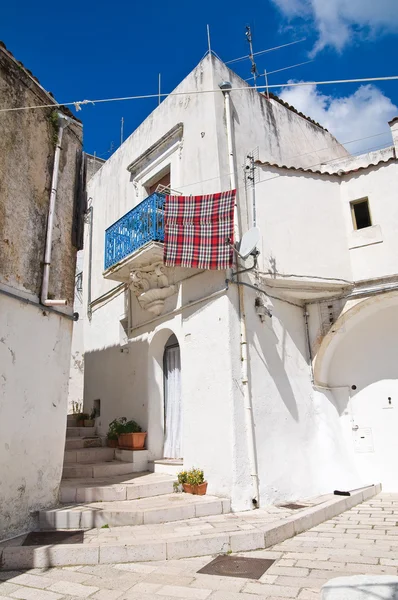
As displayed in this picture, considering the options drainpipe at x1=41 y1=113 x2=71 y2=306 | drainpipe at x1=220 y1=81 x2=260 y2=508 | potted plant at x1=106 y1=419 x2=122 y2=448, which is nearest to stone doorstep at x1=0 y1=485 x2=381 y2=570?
drainpipe at x1=220 y1=81 x2=260 y2=508

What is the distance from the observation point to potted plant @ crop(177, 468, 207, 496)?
7.88 metres

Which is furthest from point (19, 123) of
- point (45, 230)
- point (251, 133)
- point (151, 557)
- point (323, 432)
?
point (323, 432)

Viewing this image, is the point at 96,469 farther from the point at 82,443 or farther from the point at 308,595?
the point at 308,595

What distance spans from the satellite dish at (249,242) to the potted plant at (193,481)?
13.3 ft

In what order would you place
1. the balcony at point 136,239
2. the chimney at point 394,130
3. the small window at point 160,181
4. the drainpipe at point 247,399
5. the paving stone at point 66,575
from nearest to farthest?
the paving stone at point 66,575 < the drainpipe at point 247,399 < the balcony at point 136,239 < the chimney at point 394,130 < the small window at point 160,181

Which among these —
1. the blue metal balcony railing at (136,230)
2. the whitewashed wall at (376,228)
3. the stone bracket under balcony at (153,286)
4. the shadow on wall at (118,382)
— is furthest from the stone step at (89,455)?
the whitewashed wall at (376,228)

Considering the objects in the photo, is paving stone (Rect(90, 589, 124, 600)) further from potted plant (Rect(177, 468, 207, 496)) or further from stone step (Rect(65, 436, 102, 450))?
stone step (Rect(65, 436, 102, 450))

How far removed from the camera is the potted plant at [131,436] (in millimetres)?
9633

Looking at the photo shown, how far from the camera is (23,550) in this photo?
547 centimetres

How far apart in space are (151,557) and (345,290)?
650 cm

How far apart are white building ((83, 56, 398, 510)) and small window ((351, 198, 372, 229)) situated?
1.3 inches

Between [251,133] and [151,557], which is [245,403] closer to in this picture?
[151,557]

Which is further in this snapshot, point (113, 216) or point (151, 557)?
point (113, 216)

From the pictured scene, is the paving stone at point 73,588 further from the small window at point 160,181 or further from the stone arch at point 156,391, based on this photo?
the small window at point 160,181
